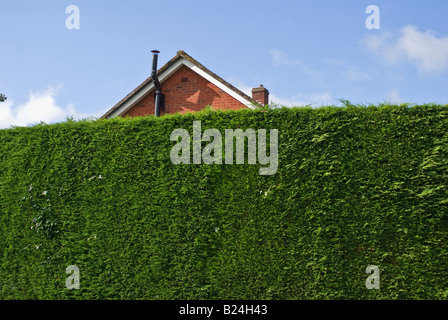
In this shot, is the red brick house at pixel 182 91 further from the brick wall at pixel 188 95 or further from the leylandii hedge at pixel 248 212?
the leylandii hedge at pixel 248 212

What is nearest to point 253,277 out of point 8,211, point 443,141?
point 443,141

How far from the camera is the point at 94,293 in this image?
6.83 meters

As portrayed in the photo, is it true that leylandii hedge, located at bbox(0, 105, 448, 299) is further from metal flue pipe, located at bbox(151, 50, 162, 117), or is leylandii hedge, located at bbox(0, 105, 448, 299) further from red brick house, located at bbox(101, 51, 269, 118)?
red brick house, located at bbox(101, 51, 269, 118)

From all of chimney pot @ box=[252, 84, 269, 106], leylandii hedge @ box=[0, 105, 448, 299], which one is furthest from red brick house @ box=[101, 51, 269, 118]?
leylandii hedge @ box=[0, 105, 448, 299]

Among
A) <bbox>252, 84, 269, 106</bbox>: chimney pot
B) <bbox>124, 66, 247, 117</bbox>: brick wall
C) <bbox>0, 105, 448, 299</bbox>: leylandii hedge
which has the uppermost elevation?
<bbox>252, 84, 269, 106</bbox>: chimney pot

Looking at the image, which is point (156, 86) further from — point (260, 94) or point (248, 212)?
point (248, 212)

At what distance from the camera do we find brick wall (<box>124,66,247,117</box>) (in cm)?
1548

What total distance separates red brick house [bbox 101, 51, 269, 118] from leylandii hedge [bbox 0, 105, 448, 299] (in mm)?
8495

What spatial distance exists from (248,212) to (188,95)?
10.5 meters

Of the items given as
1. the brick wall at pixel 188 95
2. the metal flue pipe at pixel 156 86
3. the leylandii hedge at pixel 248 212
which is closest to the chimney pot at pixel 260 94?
the brick wall at pixel 188 95

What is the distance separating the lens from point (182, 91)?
15.9 meters

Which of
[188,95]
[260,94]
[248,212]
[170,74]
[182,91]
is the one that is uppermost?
[170,74]

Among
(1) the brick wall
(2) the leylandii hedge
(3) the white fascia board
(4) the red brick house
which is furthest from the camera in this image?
(1) the brick wall

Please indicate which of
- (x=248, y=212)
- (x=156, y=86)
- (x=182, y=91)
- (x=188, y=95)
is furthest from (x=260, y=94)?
(x=248, y=212)
